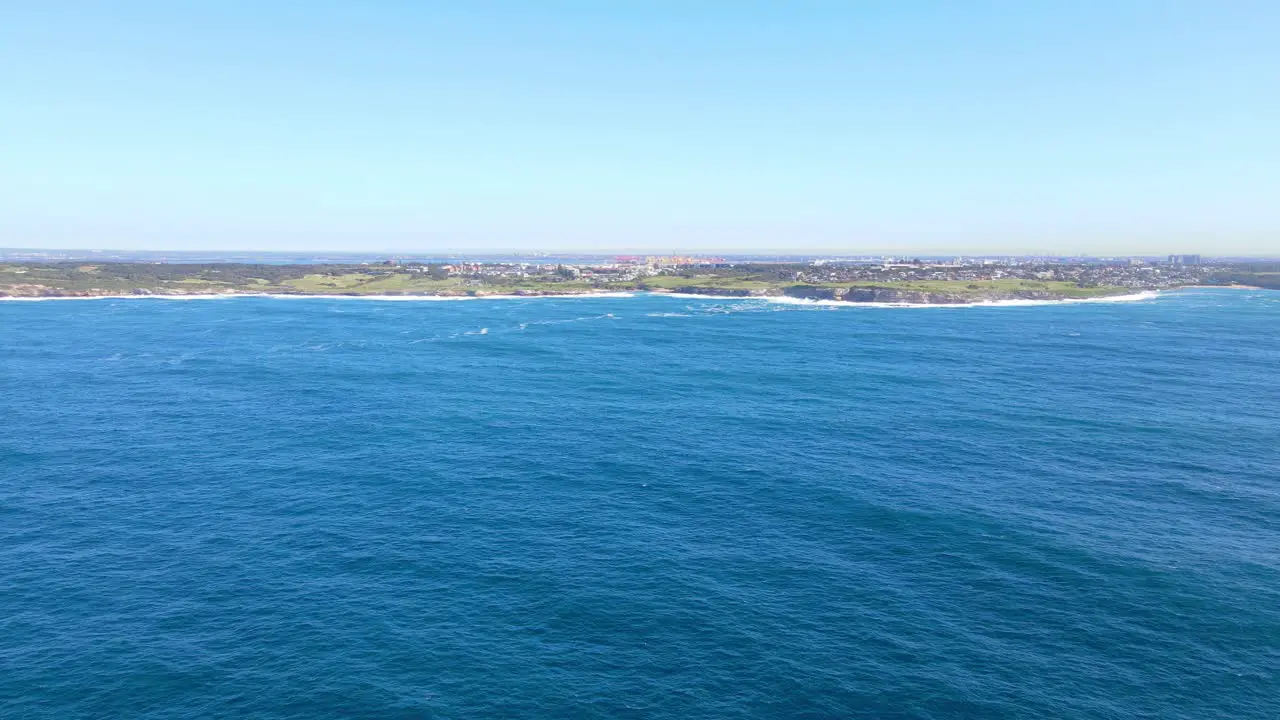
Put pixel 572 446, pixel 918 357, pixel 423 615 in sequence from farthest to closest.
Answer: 1. pixel 918 357
2. pixel 572 446
3. pixel 423 615

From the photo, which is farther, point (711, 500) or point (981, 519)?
point (711, 500)

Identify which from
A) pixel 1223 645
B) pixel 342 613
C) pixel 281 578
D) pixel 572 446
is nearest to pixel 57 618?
pixel 281 578

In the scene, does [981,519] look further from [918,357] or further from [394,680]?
[918,357]

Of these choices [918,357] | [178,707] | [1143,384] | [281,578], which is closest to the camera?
[178,707]

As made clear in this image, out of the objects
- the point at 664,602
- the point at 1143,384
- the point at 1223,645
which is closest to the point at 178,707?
the point at 664,602

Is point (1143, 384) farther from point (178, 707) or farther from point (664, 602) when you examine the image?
point (178, 707)

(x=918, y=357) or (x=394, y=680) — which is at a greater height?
(x=918, y=357)
